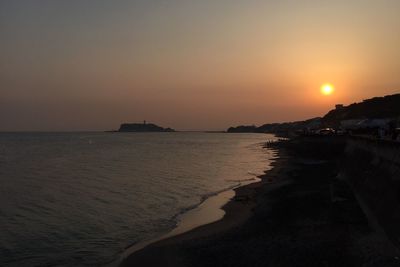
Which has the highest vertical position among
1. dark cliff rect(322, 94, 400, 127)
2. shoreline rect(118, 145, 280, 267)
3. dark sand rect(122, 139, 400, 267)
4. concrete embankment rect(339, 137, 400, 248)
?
dark cliff rect(322, 94, 400, 127)

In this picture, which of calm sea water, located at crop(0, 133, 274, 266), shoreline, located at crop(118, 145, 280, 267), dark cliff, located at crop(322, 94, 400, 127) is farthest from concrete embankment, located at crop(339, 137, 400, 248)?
dark cliff, located at crop(322, 94, 400, 127)

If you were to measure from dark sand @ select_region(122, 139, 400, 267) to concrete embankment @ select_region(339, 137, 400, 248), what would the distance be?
0.38 m

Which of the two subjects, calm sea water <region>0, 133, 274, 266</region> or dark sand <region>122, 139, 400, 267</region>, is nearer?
dark sand <region>122, 139, 400, 267</region>

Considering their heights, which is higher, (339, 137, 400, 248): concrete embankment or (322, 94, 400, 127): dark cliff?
(322, 94, 400, 127): dark cliff

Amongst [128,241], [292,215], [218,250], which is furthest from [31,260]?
[292,215]

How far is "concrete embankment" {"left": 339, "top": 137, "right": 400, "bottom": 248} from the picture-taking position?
14.4 m

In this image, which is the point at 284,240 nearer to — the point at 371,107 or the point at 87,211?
the point at 87,211

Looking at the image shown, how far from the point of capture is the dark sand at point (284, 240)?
45.4 ft

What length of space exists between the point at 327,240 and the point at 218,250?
3.63 m

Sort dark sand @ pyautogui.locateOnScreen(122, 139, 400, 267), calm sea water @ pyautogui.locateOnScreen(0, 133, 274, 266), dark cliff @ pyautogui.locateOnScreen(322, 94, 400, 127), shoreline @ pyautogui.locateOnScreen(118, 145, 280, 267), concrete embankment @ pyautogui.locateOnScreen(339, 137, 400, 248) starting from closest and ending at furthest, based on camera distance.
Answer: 1. dark sand @ pyautogui.locateOnScreen(122, 139, 400, 267)
2. concrete embankment @ pyautogui.locateOnScreen(339, 137, 400, 248)
3. shoreline @ pyautogui.locateOnScreen(118, 145, 280, 267)
4. calm sea water @ pyautogui.locateOnScreen(0, 133, 274, 266)
5. dark cliff @ pyautogui.locateOnScreen(322, 94, 400, 127)

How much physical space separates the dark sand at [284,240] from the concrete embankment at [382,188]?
15.2 inches

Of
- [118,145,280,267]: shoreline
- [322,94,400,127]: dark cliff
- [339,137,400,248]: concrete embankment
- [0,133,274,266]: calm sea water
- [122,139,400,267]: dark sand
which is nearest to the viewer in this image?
[122,139,400,267]: dark sand

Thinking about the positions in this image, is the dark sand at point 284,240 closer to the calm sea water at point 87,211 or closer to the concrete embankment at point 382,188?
the concrete embankment at point 382,188

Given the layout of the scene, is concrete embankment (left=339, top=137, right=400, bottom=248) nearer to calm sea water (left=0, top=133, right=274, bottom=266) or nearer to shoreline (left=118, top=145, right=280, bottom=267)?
shoreline (left=118, top=145, right=280, bottom=267)
